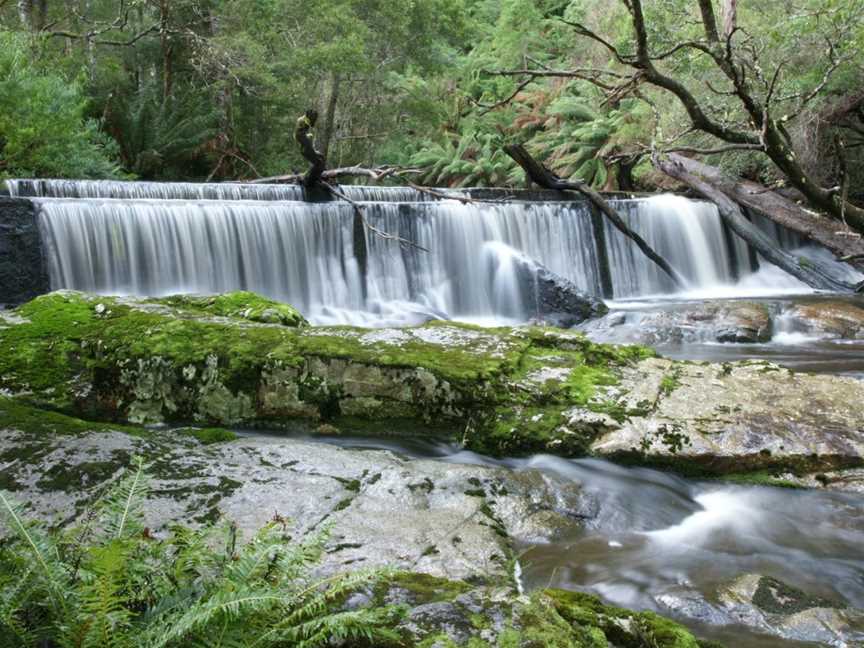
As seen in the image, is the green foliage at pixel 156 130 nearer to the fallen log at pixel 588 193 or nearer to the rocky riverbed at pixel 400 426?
the fallen log at pixel 588 193

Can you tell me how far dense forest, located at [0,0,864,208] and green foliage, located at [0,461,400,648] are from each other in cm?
795

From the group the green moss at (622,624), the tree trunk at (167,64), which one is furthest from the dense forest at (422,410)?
the tree trunk at (167,64)

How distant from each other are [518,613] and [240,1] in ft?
63.1

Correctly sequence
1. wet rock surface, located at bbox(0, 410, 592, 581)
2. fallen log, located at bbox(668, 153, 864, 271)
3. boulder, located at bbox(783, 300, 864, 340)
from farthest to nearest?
fallen log, located at bbox(668, 153, 864, 271) → boulder, located at bbox(783, 300, 864, 340) → wet rock surface, located at bbox(0, 410, 592, 581)

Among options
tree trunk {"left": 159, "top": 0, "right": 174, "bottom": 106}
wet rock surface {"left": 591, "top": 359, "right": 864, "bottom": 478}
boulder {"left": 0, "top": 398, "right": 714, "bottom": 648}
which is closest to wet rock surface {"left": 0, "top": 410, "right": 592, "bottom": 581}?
boulder {"left": 0, "top": 398, "right": 714, "bottom": 648}

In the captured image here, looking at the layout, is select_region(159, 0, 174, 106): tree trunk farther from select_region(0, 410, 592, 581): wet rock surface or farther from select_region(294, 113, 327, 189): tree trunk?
select_region(0, 410, 592, 581): wet rock surface

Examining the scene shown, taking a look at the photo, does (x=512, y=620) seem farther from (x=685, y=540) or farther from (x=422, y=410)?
(x=422, y=410)

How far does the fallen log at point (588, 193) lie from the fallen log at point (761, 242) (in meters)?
1.39

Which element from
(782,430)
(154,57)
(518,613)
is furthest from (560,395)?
(154,57)

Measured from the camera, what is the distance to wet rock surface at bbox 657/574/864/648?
2.58m

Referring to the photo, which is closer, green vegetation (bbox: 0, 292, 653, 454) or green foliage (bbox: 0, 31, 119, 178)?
green vegetation (bbox: 0, 292, 653, 454)

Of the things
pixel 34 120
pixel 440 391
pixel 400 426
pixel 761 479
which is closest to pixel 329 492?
pixel 400 426

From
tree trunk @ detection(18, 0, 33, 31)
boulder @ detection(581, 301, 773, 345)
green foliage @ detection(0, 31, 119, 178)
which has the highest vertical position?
tree trunk @ detection(18, 0, 33, 31)

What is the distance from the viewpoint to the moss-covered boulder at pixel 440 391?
164 inches
